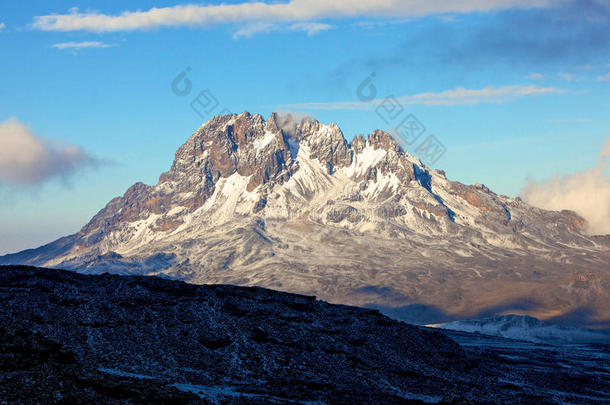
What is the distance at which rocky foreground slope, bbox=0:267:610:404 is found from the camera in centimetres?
6391

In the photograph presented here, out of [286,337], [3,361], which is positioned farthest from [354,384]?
[3,361]

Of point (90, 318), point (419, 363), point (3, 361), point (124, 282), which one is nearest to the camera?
point (3, 361)

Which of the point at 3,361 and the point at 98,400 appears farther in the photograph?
the point at 3,361

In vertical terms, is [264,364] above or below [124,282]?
below

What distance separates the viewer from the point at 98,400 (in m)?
57.2

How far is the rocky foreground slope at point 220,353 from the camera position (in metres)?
63.9

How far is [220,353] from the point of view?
84812mm

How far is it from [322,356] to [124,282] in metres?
33.6

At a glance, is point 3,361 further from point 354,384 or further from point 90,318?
point 354,384

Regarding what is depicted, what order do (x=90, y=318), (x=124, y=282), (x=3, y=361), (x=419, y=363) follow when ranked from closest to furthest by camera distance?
1. (x=3, y=361)
2. (x=90, y=318)
3. (x=419, y=363)
4. (x=124, y=282)

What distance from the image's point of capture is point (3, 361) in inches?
2456

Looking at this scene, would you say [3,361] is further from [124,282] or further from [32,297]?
[124,282]

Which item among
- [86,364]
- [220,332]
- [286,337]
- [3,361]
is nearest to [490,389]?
[286,337]

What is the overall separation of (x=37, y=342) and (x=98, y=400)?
15.1 meters
